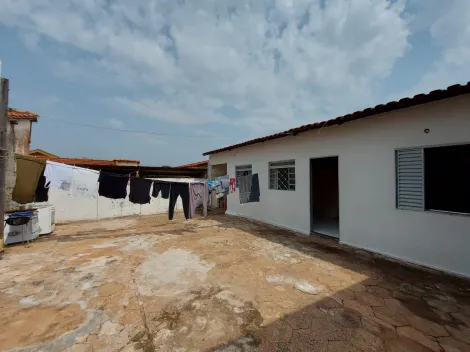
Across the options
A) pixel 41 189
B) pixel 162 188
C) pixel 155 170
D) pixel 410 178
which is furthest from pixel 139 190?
pixel 410 178

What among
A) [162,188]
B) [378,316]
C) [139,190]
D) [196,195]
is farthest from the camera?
[196,195]

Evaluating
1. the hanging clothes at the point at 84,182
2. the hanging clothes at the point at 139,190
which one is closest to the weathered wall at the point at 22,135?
the hanging clothes at the point at 84,182

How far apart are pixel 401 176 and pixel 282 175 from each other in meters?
4.09

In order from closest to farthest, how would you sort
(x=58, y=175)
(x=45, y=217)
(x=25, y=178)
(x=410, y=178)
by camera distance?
(x=410, y=178)
(x=25, y=178)
(x=58, y=175)
(x=45, y=217)

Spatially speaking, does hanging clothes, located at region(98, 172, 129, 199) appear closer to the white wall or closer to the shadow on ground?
the white wall

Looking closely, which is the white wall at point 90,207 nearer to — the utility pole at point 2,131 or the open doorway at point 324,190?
the utility pole at point 2,131

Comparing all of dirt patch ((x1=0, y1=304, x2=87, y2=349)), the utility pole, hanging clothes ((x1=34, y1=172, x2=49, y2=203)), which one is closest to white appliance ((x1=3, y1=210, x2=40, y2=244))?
hanging clothes ((x1=34, y1=172, x2=49, y2=203))

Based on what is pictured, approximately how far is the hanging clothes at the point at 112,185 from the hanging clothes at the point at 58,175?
75 cm

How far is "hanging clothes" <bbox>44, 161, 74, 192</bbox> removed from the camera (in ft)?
20.0

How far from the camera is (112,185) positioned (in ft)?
22.7

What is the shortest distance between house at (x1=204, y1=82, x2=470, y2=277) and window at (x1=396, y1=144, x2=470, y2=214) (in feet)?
0.04

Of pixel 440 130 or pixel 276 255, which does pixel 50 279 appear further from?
pixel 440 130

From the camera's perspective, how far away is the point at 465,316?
122 inches

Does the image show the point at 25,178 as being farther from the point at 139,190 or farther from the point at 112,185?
the point at 139,190
